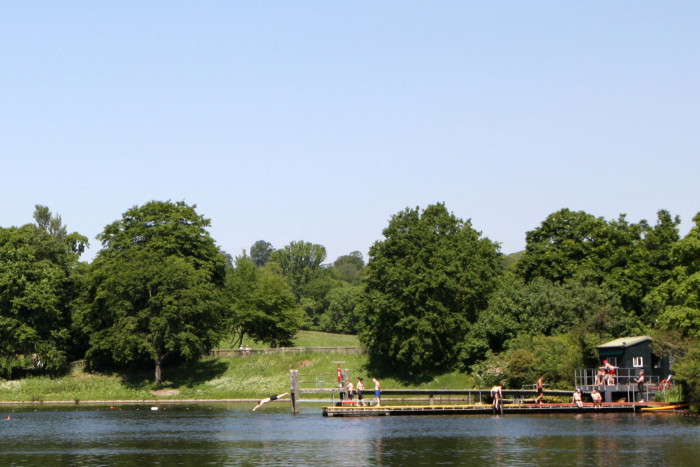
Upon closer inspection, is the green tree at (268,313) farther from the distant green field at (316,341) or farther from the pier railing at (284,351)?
the pier railing at (284,351)

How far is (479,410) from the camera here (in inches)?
2741

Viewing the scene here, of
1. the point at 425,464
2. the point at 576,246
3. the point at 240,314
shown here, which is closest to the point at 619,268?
the point at 576,246

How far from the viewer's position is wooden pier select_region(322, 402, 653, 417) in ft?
222

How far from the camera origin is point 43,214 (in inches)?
5896

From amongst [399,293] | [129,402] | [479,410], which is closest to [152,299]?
[129,402]

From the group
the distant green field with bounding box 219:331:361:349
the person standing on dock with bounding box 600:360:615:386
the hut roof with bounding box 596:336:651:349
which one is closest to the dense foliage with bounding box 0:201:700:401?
the hut roof with bounding box 596:336:651:349

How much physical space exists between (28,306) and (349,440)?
62038 millimetres

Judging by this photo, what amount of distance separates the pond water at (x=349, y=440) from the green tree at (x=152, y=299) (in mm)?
26331

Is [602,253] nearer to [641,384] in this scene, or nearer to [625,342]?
[625,342]

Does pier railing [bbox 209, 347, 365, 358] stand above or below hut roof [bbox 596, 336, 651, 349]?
above

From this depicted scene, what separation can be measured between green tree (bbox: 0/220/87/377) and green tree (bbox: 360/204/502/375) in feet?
113

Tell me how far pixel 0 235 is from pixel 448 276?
167ft

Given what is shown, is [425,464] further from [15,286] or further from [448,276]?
[15,286]

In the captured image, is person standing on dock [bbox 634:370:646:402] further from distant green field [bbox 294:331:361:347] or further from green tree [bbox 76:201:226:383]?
distant green field [bbox 294:331:361:347]
